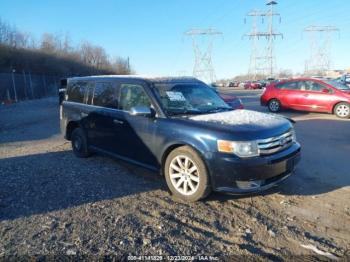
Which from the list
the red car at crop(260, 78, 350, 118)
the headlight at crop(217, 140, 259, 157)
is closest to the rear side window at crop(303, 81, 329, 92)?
the red car at crop(260, 78, 350, 118)

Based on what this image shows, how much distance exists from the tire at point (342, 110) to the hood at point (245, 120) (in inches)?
347

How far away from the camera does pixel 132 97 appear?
5551mm

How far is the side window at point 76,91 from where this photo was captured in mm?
6961

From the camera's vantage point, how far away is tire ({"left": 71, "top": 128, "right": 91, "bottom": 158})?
22.3 feet

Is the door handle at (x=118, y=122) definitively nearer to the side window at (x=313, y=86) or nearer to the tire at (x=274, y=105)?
the side window at (x=313, y=86)

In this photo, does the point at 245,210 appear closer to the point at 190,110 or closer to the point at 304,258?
the point at 304,258

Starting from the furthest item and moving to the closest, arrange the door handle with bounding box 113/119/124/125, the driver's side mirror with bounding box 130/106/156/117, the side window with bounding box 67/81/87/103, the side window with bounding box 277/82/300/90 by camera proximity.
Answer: the side window with bounding box 277/82/300/90 → the side window with bounding box 67/81/87/103 → the door handle with bounding box 113/119/124/125 → the driver's side mirror with bounding box 130/106/156/117

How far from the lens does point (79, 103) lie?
6.99 metres

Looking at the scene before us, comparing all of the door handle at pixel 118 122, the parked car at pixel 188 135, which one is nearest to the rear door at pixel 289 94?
the parked car at pixel 188 135

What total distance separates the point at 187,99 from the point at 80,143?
277 centimetres

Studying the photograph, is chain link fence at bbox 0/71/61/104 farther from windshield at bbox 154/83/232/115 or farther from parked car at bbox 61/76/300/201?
windshield at bbox 154/83/232/115

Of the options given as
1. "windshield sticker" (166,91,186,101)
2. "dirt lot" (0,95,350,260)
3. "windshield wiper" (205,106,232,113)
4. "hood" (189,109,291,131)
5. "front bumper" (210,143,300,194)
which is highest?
"windshield sticker" (166,91,186,101)

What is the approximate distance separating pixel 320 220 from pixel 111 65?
218ft

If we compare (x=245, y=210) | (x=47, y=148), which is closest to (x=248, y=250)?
(x=245, y=210)
